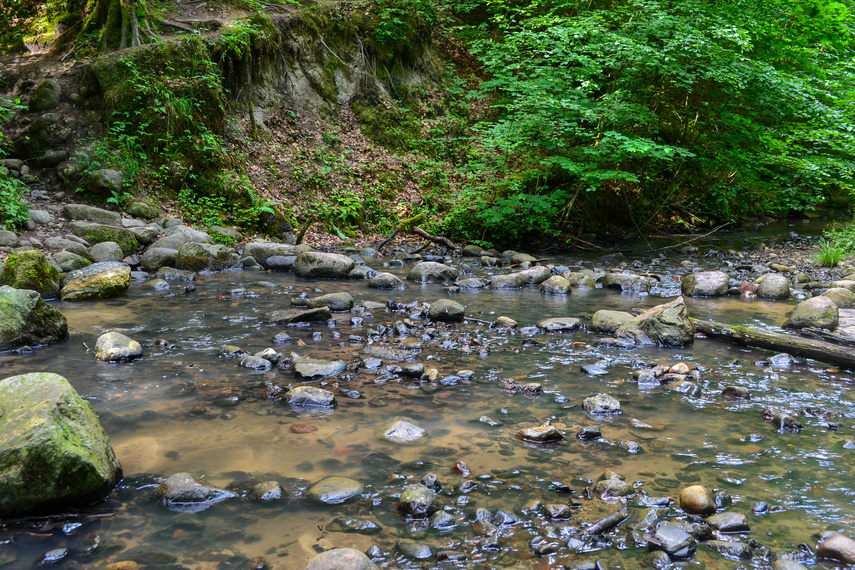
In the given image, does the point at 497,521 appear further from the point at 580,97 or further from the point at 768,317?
the point at 580,97

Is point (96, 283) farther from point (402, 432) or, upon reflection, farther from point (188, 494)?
point (402, 432)

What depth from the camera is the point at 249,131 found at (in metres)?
13.9

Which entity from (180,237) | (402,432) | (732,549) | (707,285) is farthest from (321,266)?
(732,549)

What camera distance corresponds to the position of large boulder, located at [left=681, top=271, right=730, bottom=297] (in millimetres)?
8352

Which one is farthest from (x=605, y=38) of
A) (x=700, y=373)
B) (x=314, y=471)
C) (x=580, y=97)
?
(x=314, y=471)

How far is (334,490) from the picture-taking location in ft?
8.88

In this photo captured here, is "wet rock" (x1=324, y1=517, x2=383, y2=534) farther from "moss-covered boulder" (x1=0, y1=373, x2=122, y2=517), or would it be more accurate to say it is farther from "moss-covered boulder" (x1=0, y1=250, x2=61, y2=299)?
"moss-covered boulder" (x1=0, y1=250, x2=61, y2=299)

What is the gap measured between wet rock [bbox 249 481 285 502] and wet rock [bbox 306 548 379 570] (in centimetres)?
65

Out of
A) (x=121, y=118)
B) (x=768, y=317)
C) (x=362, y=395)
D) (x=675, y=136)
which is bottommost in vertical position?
(x=768, y=317)

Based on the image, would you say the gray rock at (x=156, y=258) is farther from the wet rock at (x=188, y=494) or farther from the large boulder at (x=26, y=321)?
the wet rock at (x=188, y=494)

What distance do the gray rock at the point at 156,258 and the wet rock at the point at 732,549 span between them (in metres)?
9.08

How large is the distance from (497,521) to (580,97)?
11.3m

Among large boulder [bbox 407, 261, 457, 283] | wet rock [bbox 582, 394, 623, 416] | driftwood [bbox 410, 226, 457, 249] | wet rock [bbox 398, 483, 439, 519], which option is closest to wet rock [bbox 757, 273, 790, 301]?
large boulder [bbox 407, 261, 457, 283]

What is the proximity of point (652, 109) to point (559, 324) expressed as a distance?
923cm
